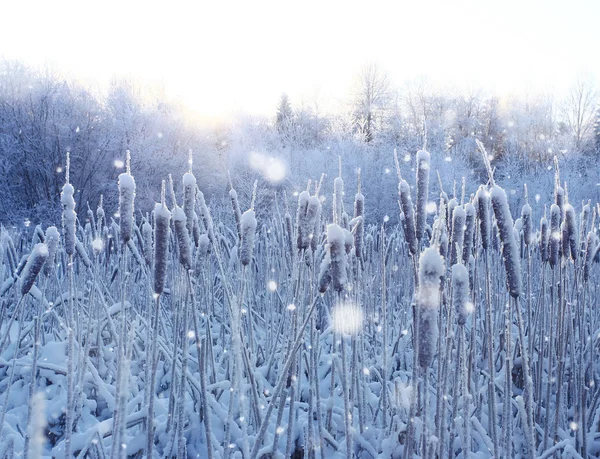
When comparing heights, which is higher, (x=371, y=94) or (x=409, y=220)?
(x=371, y=94)

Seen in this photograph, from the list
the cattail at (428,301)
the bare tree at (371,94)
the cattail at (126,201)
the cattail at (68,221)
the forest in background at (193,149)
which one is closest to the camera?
the cattail at (428,301)

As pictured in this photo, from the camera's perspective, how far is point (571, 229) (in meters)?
1.52

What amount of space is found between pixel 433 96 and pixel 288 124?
13345mm

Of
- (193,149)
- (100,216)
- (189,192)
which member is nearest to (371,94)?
(193,149)

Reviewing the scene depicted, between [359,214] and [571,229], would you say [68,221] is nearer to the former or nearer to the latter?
[359,214]

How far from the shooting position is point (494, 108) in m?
32.9

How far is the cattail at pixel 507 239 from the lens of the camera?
99cm

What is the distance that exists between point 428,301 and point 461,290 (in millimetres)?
220

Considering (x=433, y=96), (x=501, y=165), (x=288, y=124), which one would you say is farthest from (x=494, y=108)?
(x=288, y=124)

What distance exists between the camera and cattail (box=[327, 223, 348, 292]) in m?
1.00

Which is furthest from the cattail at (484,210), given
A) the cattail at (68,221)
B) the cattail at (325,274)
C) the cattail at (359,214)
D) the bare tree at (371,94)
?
the bare tree at (371,94)

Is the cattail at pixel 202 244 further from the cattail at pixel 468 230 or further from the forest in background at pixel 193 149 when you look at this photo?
the forest in background at pixel 193 149

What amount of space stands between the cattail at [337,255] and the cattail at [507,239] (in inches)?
13.0

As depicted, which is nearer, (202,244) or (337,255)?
(337,255)
